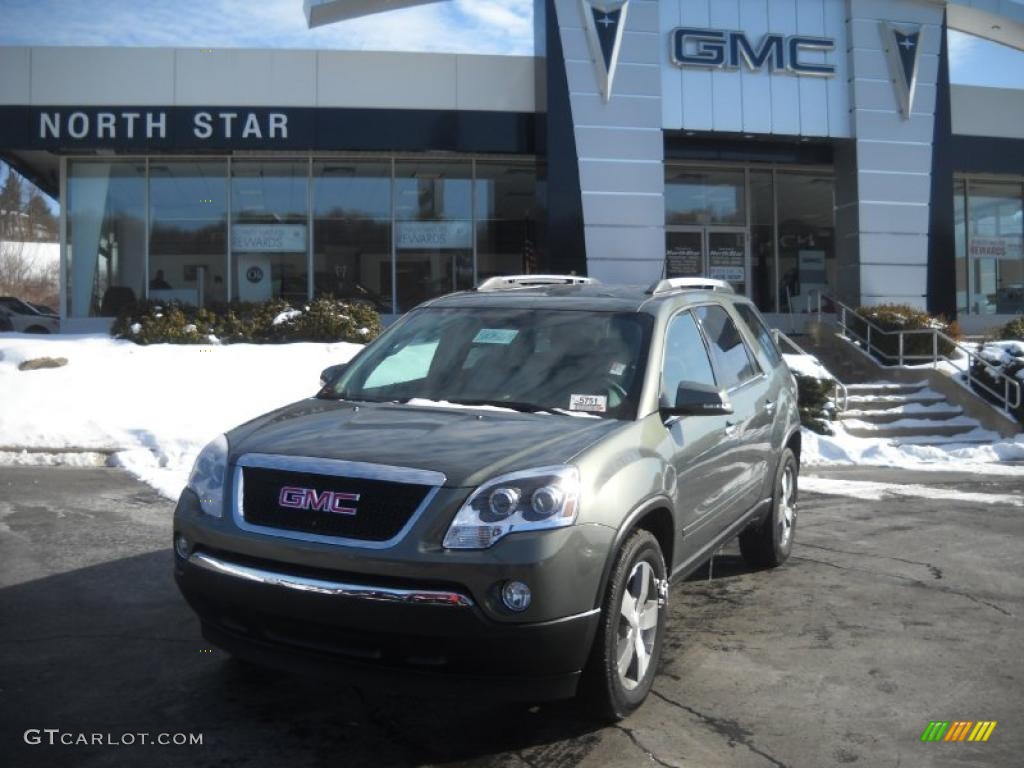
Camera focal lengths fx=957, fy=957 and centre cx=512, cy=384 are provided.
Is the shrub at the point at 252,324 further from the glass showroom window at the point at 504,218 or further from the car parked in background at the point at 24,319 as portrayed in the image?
the car parked in background at the point at 24,319

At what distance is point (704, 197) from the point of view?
864 inches

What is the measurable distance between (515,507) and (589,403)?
95cm

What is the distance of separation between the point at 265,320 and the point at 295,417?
1253cm

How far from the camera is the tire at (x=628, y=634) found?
352cm

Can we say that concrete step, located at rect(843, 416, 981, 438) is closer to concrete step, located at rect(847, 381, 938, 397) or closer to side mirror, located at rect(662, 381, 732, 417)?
concrete step, located at rect(847, 381, 938, 397)

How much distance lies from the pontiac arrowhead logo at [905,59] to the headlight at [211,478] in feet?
62.6

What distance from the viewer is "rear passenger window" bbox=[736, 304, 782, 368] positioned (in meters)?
6.29

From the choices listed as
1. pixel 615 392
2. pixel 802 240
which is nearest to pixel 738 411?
pixel 615 392

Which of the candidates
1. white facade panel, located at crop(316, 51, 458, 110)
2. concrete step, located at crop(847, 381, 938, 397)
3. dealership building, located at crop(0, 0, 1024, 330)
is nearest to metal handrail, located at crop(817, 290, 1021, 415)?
concrete step, located at crop(847, 381, 938, 397)

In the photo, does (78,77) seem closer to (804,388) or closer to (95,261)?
(95,261)

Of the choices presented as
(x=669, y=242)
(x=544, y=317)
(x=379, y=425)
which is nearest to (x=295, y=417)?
(x=379, y=425)

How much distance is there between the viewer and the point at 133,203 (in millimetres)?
19875

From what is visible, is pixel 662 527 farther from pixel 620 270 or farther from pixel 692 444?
pixel 620 270

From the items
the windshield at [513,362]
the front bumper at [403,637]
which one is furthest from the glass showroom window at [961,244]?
the front bumper at [403,637]
